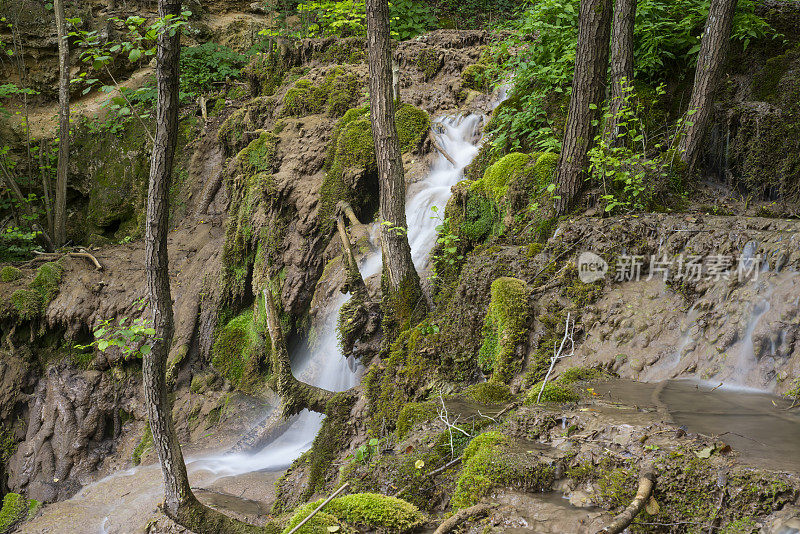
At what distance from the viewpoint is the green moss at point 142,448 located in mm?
9664

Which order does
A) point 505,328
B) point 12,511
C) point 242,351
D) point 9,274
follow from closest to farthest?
point 505,328 → point 12,511 → point 242,351 → point 9,274

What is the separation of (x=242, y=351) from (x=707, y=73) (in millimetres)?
8789

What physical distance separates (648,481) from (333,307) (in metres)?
6.64

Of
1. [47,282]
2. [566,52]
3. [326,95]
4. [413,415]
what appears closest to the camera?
[413,415]

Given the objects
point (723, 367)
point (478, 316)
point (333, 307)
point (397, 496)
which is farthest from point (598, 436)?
point (333, 307)

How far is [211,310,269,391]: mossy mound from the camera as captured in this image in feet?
32.2

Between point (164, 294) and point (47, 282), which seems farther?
point (47, 282)

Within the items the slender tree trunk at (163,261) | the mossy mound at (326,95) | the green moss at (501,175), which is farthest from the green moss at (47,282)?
the green moss at (501,175)

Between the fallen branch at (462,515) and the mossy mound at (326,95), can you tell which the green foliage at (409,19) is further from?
the fallen branch at (462,515)

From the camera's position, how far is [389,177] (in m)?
6.89

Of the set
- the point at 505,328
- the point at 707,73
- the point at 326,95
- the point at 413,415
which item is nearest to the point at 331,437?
the point at 413,415

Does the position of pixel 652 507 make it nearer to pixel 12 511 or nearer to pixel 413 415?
pixel 413 415

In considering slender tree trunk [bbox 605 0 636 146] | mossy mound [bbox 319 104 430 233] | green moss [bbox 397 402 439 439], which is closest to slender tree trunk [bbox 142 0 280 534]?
green moss [bbox 397 402 439 439]

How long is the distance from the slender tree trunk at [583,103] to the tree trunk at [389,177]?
6.73ft
